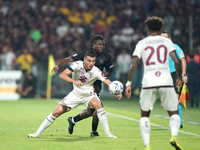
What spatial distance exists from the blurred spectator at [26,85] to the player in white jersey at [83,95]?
484 inches

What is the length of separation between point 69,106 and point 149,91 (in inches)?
95.8

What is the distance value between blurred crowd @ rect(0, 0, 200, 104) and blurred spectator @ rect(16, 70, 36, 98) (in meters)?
0.30

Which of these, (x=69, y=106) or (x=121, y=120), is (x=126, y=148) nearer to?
(x=69, y=106)

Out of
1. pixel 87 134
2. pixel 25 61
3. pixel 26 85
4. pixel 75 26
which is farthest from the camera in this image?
pixel 75 26

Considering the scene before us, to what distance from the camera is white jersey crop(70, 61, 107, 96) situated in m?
8.30

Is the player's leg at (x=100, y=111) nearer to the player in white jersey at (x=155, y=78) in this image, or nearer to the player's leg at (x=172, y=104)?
the player in white jersey at (x=155, y=78)

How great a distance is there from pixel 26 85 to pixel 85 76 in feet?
41.4

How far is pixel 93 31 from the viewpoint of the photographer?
2256 cm

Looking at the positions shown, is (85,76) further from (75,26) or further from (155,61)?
(75,26)

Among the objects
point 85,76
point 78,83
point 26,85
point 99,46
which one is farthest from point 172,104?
point 26,85

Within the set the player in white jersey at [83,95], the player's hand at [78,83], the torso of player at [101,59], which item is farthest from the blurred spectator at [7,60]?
the player's hand at [78,83]

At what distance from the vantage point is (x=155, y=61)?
20.6 feet

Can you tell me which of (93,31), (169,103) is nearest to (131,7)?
(93,31)

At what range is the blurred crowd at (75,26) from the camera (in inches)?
829
